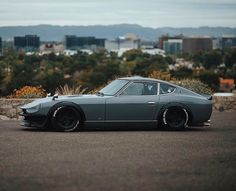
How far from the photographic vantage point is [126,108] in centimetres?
1407

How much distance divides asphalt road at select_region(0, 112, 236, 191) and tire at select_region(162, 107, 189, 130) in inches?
9.9

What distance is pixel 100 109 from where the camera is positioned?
1394 cm

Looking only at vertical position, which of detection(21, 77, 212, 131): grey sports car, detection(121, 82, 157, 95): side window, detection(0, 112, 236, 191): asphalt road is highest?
detection(121, 82, 157, 95): side window

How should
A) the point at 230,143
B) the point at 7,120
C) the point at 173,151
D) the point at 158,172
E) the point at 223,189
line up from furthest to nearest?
1. the point at 7,120
2. the point at 230,143
3. the point at 173,151
4. the point at 158,172
5. the point at 223,189

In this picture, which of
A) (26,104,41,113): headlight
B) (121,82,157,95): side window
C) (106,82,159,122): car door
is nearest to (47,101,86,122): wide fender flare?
(26,104,41,113): headlight

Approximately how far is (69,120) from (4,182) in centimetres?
611

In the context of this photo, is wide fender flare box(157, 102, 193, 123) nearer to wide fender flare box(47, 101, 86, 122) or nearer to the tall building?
wide fender flare box(47, 101, 86, 122)

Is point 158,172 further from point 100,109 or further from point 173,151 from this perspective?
point 100,109

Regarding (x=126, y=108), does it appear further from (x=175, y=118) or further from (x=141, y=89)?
(x=175, y=118)

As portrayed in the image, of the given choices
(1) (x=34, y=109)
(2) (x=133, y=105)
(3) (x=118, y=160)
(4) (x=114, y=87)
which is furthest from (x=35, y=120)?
(3) (x=118, y=160)

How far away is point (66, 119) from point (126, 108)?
50.4 inches

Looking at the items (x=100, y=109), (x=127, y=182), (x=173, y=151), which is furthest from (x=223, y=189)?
(x=100, y=109)

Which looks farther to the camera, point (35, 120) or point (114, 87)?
point (114, 87)

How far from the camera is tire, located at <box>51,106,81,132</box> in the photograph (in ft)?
45.5
